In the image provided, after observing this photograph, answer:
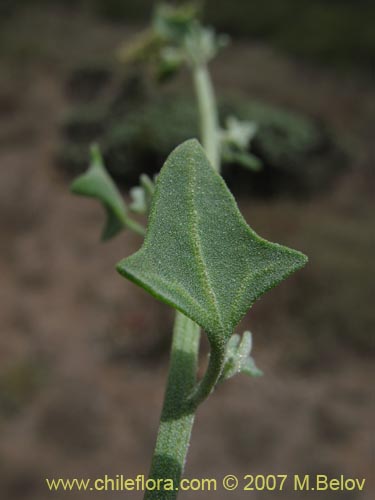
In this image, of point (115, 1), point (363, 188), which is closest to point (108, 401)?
point (363, 188)

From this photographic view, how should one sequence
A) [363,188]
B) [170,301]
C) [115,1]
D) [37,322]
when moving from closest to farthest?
[170,301]
[37,322]
[363,188]
[115,1]

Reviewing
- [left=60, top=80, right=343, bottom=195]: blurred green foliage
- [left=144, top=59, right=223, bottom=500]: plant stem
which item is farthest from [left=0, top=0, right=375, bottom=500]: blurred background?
[left=144, top=59, right=223, bottom=500]: plant stem

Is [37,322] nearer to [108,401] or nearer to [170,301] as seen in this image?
[108,401]

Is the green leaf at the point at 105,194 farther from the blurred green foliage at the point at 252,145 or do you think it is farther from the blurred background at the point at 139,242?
the blurred green foliage at the point at 252,145

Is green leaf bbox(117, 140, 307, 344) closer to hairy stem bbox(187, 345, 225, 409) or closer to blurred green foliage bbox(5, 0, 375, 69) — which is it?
hairy stem bbox(187, 345, 225, 409)

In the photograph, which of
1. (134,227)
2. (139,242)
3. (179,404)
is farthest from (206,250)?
(139,242)

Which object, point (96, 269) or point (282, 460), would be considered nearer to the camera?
point (282, 460)

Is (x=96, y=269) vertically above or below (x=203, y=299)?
above

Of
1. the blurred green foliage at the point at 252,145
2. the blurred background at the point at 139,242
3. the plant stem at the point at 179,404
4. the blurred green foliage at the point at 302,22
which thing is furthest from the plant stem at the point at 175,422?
the blurred green foliage at the point at 302,22
